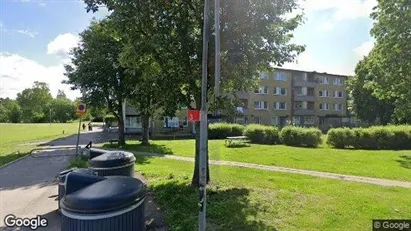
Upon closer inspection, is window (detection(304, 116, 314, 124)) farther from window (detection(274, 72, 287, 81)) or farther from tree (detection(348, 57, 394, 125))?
tree (detection(348, 57, 394, 125))

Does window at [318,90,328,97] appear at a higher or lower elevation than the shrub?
higher

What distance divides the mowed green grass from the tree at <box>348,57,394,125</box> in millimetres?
44652

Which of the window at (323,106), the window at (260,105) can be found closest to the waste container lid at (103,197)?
the window at (260,105)

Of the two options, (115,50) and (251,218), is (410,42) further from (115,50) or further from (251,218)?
(115,50)

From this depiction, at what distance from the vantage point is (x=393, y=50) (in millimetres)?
16828

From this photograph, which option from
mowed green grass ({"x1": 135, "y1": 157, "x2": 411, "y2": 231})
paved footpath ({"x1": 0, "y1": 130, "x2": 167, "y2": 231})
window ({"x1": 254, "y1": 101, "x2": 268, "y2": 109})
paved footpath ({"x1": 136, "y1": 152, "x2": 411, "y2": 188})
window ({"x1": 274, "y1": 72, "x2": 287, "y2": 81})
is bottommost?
paved footpath ({"x1": 0, "y1": 130, "x2": 167, "y2": 231})

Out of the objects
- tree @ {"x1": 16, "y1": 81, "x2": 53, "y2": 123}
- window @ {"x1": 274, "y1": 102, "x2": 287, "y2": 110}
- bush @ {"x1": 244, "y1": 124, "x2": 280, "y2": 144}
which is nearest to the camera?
bush @ {"x1": 244, "y1": 124, "x2": 280, "y2": 144}

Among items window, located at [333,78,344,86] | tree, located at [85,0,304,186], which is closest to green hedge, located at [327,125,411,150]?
tree, located at [85,0,304,186]

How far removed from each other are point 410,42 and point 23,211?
50.7 feet

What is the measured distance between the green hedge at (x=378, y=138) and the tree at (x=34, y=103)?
338ft

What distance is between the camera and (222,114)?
31.1 feet

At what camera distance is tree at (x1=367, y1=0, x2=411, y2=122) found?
599 inches

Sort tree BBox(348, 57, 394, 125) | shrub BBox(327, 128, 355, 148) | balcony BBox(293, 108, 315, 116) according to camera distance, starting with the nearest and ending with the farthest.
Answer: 1. shrub BBox(327, 128, 355, 148)
2. tree BBox(348, 57, 394, 125)
3. balcony BBox(293, 108, 315, 116)

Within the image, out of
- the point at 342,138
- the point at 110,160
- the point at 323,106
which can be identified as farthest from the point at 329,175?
the point at 323,106
